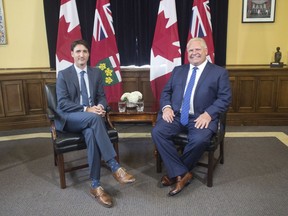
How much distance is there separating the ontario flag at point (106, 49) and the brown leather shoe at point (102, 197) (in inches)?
73.2

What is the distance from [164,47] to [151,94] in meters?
0.74

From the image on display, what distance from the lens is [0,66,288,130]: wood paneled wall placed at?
3.96 meters

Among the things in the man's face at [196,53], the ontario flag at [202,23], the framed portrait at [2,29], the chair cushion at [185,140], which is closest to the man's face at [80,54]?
the man's face at [196,53]

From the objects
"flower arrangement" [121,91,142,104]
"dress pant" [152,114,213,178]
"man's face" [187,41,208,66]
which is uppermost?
"man's face" [187,41,208,66]

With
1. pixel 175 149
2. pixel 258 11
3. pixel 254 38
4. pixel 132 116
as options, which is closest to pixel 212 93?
pixel 175 149

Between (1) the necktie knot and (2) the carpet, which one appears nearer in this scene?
(2) the carpet

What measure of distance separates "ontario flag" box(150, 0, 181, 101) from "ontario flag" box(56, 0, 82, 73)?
3.62 ft

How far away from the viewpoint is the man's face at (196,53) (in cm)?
251

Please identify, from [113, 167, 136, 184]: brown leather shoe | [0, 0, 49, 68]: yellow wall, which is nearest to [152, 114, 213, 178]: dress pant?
[113, 167, 136, 184]: brown leather shoe

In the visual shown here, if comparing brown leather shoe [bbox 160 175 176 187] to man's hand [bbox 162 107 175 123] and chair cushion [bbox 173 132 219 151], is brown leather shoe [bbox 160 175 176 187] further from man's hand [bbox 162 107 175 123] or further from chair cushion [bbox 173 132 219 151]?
man's hand [bbox 162 107 175 123]

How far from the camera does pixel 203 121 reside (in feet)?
7.75

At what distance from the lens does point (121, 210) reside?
2084 millimetres

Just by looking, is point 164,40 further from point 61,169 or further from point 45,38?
point 61,169

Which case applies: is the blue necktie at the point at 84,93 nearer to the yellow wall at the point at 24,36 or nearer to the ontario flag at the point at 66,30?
the ontario flag at the point at 66,30
